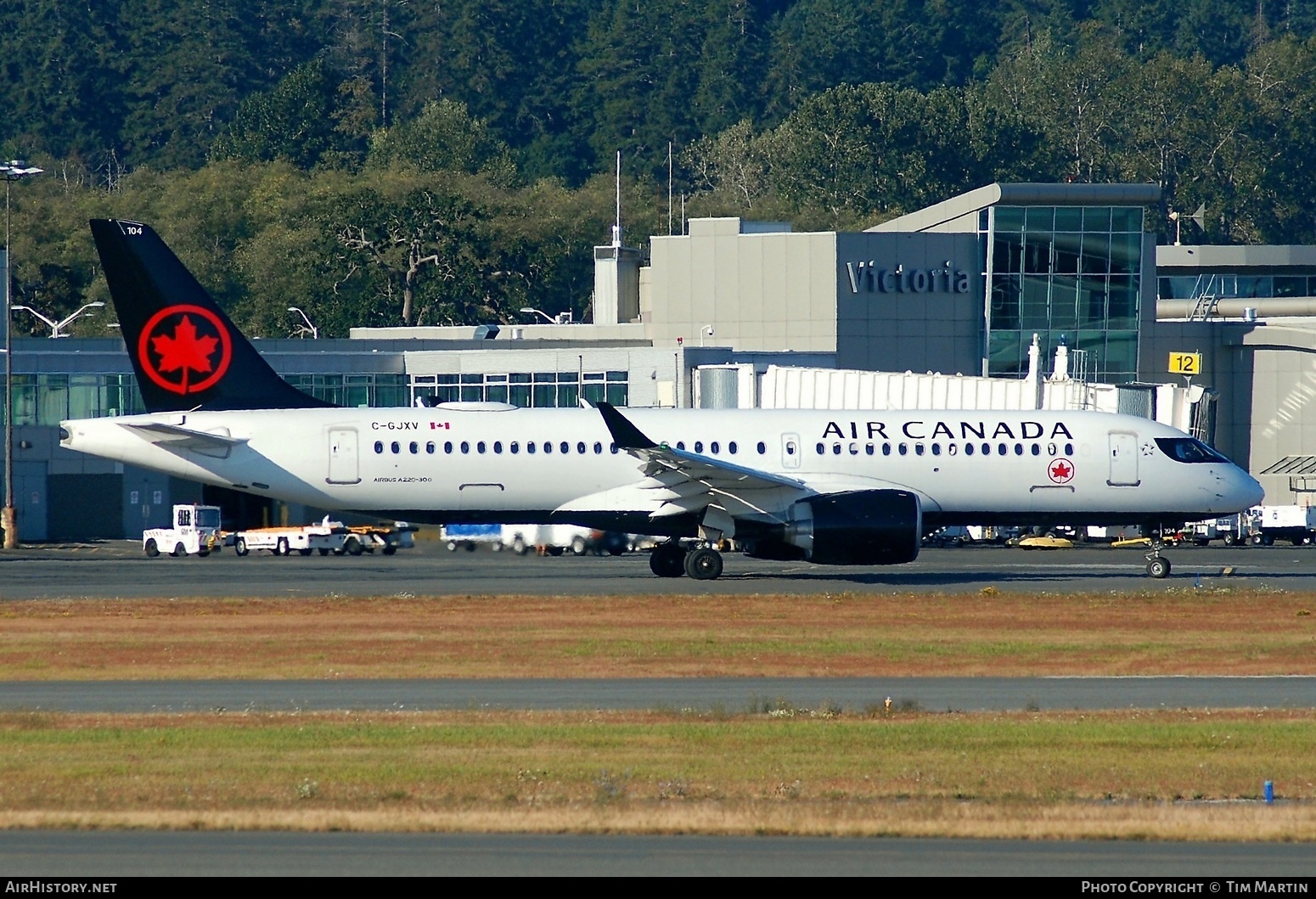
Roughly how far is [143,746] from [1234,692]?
43.1 feet

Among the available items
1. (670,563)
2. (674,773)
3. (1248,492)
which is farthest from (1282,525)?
(674,773)

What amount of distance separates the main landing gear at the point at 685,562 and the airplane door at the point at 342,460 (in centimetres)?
711

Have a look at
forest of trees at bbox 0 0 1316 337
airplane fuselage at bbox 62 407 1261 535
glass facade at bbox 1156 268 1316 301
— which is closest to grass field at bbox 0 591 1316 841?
airplane fuselage at bbox 62 407 1261 535

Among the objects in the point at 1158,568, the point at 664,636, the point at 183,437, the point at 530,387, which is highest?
the point at 530,387

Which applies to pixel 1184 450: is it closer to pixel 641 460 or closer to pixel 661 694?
pixel 641 460

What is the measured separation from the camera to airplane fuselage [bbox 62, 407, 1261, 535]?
39000 mm

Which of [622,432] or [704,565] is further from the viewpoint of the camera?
[704,565]

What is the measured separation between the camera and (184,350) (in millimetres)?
39312

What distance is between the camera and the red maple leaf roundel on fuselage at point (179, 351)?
3925 cm

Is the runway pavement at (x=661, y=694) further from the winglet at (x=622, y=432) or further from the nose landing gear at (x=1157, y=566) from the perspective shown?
the nose landing gear at (x=1157, y=566)

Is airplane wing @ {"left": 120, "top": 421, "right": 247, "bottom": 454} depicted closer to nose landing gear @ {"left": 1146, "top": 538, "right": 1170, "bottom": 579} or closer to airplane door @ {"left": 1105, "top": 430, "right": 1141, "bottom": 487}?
airplane door @ {"left": 1105, "top": 430, "right": 1141, "bottom": 487}

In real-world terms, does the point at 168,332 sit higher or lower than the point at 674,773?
higher

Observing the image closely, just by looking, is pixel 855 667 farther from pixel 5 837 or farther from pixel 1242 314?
pixel 1242 314

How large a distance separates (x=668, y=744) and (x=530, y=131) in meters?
173
